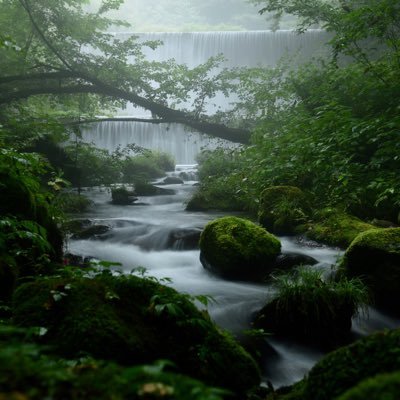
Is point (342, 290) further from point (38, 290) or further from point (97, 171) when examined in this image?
point (97, 171)

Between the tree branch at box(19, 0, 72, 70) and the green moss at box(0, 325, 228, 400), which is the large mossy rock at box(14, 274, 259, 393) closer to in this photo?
the green moss at box(0, 325, 228, 400)

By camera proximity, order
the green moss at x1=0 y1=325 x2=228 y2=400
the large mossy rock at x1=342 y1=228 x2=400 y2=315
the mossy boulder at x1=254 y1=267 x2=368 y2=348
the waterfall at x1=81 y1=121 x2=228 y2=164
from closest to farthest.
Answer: the green moss at x1=0 y1=325 x2=228 y2=400
the mossy boulder at x1=254 y1=267 x2=368 y2=348
the large mossy rock at x1=342 y1=228 x2=400 y2=315
the waterfall at x1=81 y1=121 x2=228 y2=164

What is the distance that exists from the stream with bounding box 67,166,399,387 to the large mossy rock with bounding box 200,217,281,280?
0.20 m

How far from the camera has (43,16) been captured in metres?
14.7

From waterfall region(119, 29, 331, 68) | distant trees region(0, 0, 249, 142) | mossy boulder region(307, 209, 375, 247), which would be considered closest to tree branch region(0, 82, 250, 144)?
distant trees region(0, 0, 249, 142)

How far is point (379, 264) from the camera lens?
5031mm

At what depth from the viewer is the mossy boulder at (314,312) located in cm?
432

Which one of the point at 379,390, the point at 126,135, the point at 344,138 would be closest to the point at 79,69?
the point at 126,135

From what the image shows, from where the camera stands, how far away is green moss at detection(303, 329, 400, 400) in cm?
182

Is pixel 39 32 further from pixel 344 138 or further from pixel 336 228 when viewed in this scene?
pixel 336 228

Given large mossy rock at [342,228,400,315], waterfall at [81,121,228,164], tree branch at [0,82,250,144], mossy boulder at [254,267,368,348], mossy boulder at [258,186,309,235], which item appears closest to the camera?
mossy boulder at [254,267,368,348]

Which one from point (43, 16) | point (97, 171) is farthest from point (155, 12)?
Result: point (97, 171)

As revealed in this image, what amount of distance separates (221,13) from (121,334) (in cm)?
6274

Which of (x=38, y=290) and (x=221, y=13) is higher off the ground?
(x=221, y=13)
